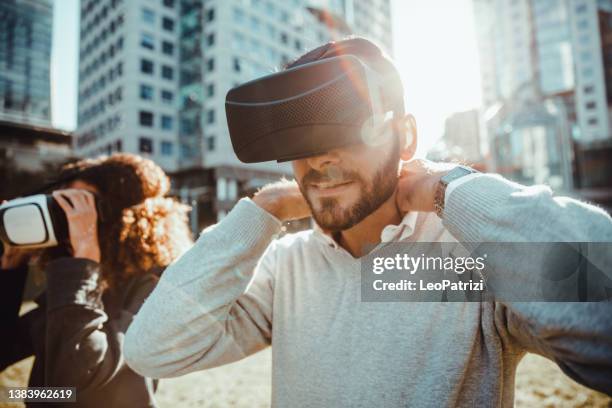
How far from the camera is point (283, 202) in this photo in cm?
117

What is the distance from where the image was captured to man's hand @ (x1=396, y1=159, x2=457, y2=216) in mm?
941

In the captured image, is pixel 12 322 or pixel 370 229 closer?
pixel 370 229

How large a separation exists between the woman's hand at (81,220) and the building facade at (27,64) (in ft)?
61.4

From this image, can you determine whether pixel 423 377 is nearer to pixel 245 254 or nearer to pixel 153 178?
pixel 245 254

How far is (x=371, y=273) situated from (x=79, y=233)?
1.25 metres

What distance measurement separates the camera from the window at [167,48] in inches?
1124

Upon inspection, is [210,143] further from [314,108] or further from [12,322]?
[314,108]

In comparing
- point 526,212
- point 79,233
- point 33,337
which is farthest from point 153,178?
point 526,212

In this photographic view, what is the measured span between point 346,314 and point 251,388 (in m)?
3.42

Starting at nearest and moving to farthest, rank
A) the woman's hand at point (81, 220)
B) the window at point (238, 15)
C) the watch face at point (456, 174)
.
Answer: the watch face at point (456, 174) < the woman's hand at point (81, 220) < the window at point (238, 15)

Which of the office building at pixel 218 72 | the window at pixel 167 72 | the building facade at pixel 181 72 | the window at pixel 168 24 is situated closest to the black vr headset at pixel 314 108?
the office building at pixel 218 72

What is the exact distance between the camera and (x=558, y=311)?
586mm

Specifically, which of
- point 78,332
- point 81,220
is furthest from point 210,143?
point 78,332

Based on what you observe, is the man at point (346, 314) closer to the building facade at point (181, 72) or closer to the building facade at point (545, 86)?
the building facade at point (181, 72)
